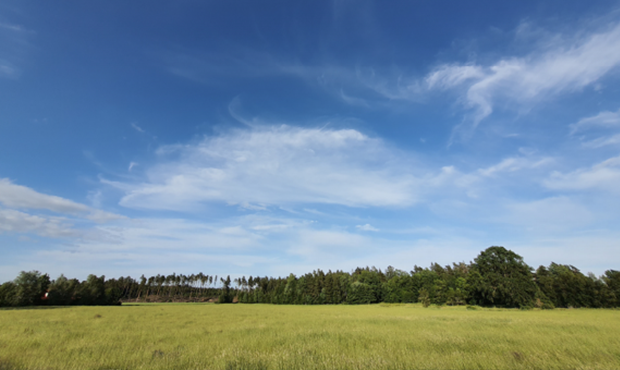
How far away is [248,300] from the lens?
4715 inches

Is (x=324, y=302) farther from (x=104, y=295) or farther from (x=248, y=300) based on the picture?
(x=104, y=295)

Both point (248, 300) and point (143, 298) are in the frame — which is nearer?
point (248, 300)

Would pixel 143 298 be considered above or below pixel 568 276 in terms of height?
below

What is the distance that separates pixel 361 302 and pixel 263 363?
102 metres

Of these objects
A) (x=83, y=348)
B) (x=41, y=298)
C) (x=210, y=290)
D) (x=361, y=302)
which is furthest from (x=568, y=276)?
(x=210, y=290)

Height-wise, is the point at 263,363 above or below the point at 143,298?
above

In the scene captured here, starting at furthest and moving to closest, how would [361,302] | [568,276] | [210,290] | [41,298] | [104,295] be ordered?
1. [210,290]
2. [361,302]
3. [104,295]
4. [41,298]
5. [568,276]

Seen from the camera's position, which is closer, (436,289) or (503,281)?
(503,281)

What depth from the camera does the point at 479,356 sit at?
9.80 meters

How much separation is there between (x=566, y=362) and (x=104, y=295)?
4592 inches

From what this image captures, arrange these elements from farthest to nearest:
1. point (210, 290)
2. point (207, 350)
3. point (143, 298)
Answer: point (210, 290), point (143, 298), point (207, 350)

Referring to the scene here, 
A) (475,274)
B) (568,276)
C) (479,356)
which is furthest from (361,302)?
(479,356)

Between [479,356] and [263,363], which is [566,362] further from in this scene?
[263,363]

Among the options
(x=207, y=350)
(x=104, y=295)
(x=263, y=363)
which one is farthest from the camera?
(x=104, y=295)
